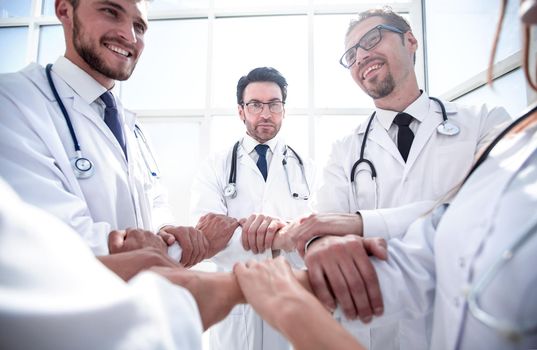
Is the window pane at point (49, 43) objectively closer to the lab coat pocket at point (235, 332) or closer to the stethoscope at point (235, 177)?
the stethoscope at point (235, 177)

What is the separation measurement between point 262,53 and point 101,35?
193cm

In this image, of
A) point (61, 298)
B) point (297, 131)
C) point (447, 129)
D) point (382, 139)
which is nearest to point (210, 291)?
point (61, 298)

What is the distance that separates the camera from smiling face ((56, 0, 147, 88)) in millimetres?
1128

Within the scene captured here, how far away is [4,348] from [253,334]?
1472 millimetres

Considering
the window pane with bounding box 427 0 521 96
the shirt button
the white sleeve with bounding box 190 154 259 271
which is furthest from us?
the window pane with bounding box 427 0 521 96

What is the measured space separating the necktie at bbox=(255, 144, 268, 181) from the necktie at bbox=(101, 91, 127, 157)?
98 centimetres

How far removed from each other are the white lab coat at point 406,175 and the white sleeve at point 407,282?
211 mm

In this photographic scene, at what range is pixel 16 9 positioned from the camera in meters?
3.04

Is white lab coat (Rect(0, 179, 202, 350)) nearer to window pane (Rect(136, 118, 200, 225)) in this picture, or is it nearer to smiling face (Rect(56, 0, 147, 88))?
smiling face (Rect(56, 0, 147, 88))

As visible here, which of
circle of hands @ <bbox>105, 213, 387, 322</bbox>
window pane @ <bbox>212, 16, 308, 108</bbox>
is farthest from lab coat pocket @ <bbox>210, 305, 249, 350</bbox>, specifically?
window pane @ <bbox>212, 16, 308, 108</bbox>

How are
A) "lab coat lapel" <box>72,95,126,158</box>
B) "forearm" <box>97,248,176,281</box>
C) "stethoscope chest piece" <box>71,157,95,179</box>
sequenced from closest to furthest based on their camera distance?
"forearm" <box>97,248,176,281</box> < "stethoscope chest piece" <box>71,157,95,179</box> < "lab coat lapel" <box>72,95,126,158</box>

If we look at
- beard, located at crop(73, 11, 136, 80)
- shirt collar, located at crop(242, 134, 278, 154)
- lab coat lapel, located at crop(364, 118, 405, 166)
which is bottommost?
lab coat lapel, located at crop(364, 118, 405, 166)

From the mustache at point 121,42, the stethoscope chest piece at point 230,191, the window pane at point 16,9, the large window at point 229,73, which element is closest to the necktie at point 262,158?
the stethoscope chest piece at point 230,191

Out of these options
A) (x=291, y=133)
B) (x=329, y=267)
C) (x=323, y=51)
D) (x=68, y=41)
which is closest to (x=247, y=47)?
(x=323, y=51)
